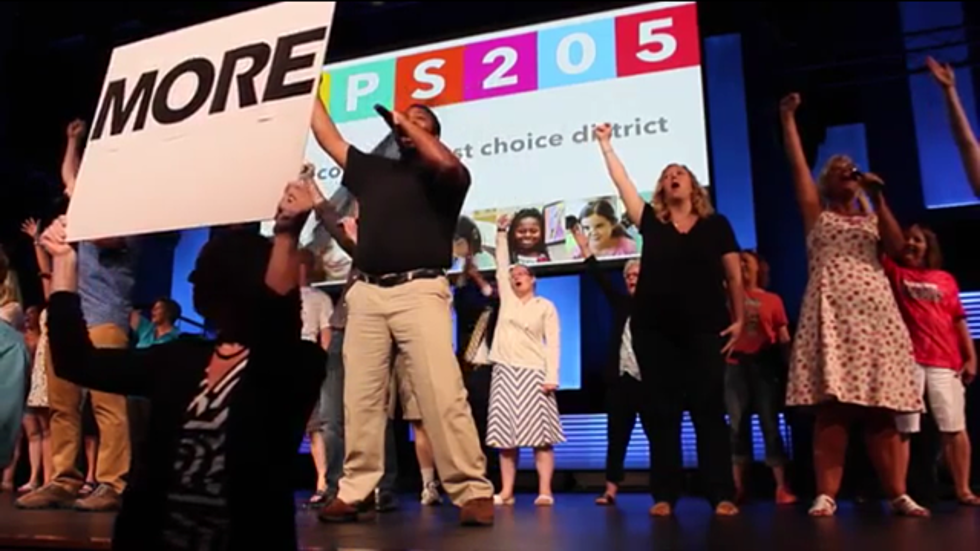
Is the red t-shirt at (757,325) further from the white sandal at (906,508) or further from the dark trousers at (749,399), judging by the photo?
the white sandal at (906,508)

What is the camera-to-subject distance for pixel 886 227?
9.21 ft

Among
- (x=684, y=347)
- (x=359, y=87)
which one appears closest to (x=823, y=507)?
(x=684, y=347)

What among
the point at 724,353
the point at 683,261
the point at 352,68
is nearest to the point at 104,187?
the point at 683,261

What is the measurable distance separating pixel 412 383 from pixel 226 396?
53.1 inches

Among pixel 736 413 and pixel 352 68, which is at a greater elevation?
pixel 352 68

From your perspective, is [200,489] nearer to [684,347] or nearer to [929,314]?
[684,347]

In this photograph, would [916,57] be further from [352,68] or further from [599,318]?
[352,68]

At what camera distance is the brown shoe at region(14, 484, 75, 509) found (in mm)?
3146

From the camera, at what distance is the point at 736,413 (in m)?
4.20

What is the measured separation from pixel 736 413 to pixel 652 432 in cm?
146

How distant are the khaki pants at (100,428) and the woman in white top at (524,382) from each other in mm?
1491

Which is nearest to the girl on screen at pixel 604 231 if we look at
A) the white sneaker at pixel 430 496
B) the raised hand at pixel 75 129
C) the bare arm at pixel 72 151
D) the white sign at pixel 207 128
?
the white sneaker at pixel 430 496

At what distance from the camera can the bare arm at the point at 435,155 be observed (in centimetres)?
225

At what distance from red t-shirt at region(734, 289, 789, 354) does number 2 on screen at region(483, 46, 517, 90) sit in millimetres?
1840
